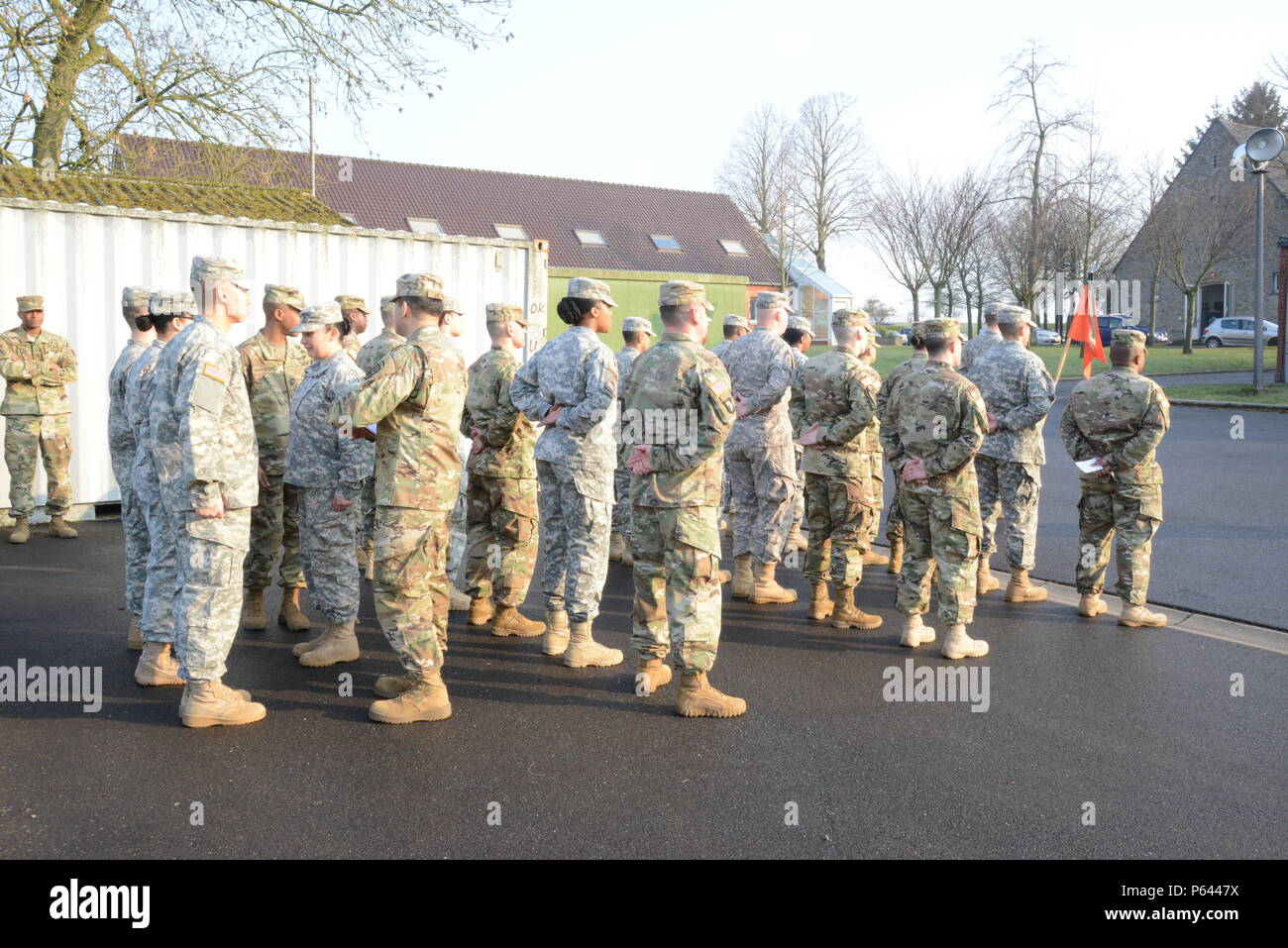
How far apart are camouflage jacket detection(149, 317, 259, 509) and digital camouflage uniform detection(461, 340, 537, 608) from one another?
5.48 feet

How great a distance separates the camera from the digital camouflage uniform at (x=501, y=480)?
648 centimetres

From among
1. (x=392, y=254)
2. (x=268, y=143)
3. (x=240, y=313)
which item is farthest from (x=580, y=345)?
(x=268, y=143)

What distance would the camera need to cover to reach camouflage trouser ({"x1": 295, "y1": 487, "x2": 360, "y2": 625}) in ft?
19.9

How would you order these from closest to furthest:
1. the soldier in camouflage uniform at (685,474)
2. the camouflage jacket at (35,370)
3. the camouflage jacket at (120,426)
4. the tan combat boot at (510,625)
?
the soldier in camouflage uniform at (685,474) → the camouflage jacket at (120,426) → the tan combat boot at (510,625) → the camouflage jacket at (35,370)

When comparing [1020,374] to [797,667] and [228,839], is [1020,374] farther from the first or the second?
[228,839]

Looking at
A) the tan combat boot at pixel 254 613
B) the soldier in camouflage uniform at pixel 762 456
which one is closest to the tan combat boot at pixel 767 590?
the soldier in camouflage uniform at pixel 762 456

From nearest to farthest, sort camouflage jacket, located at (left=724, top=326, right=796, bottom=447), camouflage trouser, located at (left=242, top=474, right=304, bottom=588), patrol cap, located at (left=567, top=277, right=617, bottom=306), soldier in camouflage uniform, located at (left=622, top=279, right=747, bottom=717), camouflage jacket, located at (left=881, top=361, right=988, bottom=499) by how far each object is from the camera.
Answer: soldier in camouflage uniform, located at (left=622, top=279, right=747, bottom=717) < patrol cap, located at (left=567, top=277, right=617, bottom=306) < camouflage jacket, located at (left=881, top=361, right=988, bottom=499) < camouflage trouser, located at (left=242, top=474, right=304, bottom=588) < camouflage jacket, located at (left=724, top=326, right=796, bottom=447)

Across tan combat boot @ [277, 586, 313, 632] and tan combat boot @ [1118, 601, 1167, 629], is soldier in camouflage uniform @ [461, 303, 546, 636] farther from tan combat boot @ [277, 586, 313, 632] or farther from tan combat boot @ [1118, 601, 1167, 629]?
tan combat boot @ [1118, 601, 1167, 629]

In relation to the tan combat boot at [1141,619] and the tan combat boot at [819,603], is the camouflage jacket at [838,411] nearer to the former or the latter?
the tan combat boot at [819,603]

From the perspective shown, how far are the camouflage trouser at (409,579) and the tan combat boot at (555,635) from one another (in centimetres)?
122

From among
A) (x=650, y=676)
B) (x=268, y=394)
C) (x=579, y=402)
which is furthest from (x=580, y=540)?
(x=268, y=394)

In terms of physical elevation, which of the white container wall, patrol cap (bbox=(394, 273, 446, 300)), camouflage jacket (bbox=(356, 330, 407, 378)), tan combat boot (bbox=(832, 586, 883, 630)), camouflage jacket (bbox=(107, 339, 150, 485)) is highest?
the white container wall

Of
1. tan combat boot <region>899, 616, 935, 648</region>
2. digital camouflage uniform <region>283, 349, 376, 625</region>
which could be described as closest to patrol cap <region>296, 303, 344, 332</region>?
digital camouflage uniform <region>283, 349, 376, 625</region>

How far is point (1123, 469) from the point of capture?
689 centimetres
